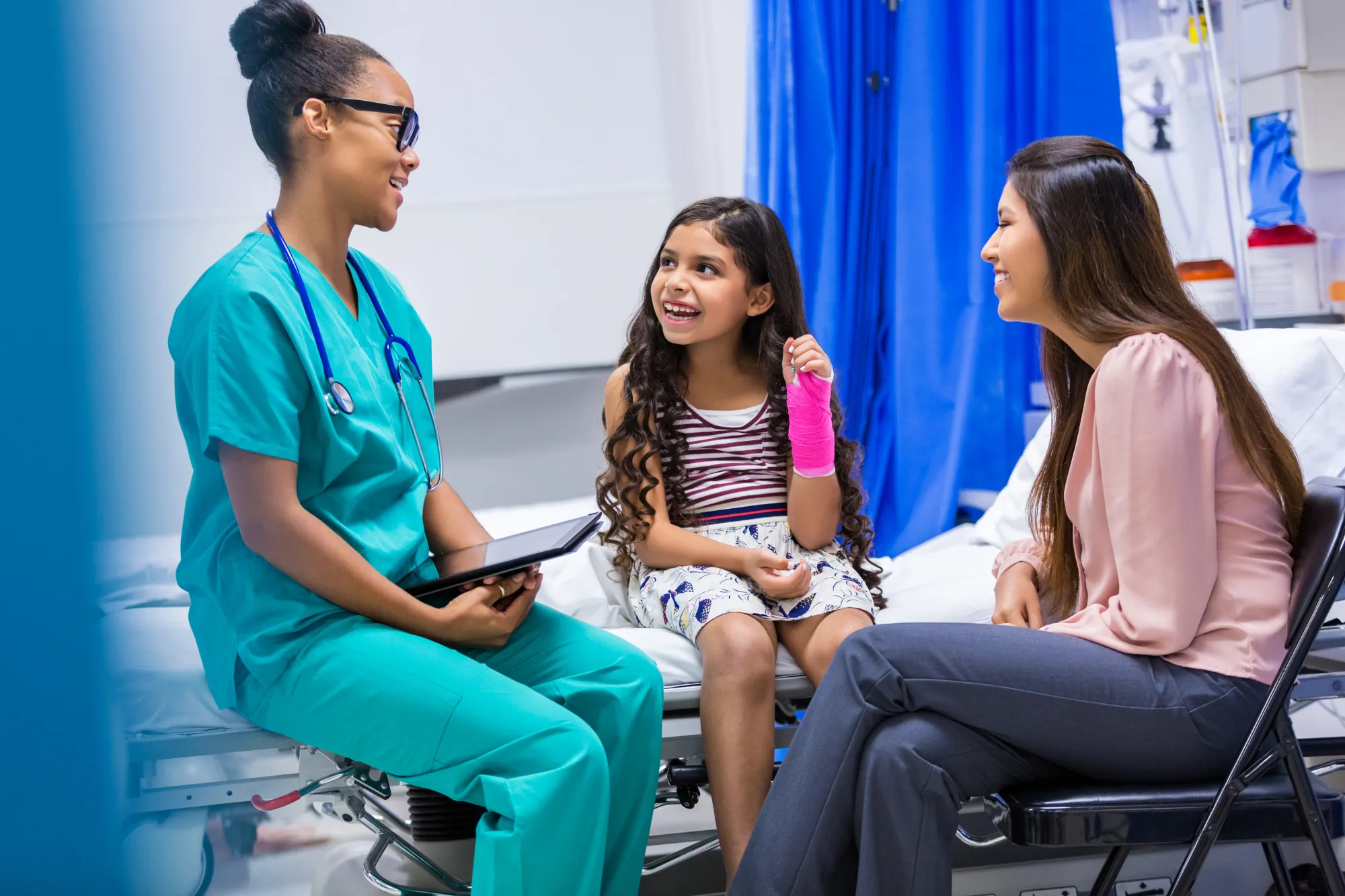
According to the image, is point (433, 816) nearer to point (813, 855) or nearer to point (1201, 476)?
point (813, 855)

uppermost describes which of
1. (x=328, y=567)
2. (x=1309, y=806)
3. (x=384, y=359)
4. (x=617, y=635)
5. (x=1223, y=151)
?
(x=1223, y=151)

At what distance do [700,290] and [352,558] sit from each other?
800mm

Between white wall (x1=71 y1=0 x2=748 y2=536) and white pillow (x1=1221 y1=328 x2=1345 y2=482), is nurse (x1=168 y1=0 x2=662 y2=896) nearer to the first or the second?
white pillow (x1=1221 y1=328 x2=1345 y2=482)

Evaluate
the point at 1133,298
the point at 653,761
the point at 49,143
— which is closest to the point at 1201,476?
the point at 1133,298

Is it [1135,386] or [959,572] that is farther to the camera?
[959,572]

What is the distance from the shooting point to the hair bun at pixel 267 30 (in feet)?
4.99

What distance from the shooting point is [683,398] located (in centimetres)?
202

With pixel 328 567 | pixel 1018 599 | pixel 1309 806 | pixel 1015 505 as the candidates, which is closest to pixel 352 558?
pixel 328 567

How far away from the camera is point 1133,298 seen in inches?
56.2

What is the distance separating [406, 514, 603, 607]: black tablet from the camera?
149 cm

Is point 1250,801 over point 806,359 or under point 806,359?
under

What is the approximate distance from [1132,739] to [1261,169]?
2.01m

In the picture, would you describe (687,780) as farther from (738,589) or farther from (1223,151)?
(1223,151)

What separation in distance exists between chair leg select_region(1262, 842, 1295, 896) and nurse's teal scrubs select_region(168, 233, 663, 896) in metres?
0.77
